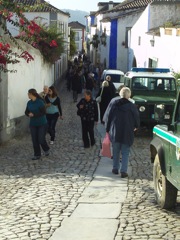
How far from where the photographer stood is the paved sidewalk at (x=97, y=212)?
614cm

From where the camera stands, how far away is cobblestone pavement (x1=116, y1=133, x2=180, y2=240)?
608 centimetres

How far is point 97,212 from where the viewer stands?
7.03 metres

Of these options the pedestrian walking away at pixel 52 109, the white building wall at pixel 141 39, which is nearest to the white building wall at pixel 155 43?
the white building wall at pixel 141 39

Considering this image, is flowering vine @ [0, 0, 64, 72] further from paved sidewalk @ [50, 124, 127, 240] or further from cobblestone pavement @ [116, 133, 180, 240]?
cobblestone pavement @ [116, 133, 180, 240]

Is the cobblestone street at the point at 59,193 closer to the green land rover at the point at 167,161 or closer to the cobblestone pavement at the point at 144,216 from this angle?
the cobblestone pavement at the point at 144,216

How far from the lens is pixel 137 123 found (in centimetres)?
927

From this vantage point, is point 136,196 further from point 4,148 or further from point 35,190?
point 4,148

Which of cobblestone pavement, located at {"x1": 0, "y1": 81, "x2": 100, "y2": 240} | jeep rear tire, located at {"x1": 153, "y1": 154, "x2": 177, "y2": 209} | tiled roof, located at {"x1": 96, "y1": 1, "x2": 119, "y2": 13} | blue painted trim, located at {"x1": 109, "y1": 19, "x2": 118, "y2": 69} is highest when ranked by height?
tiled roof, located at {"x1": 96, "y1": 1, "x2": 119, "y2": 13}

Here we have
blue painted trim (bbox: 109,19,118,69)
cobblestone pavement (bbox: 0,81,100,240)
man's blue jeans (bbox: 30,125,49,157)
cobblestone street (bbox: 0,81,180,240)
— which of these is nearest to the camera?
cobblestone street (bbox: 0,81,180,240)

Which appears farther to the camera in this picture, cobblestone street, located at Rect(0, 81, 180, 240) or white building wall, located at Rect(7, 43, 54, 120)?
white building wall, located at Rect(7, 43, 54, 120)

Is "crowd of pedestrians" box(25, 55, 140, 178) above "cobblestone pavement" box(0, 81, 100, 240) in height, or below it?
above

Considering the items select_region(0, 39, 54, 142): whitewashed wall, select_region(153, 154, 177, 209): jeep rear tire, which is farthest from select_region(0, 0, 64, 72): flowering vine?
select_region(153, 154, 177, 209): jeep rear tire

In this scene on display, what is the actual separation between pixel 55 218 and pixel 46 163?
12.5ft

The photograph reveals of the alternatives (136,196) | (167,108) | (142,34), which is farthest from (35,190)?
(142,34)
